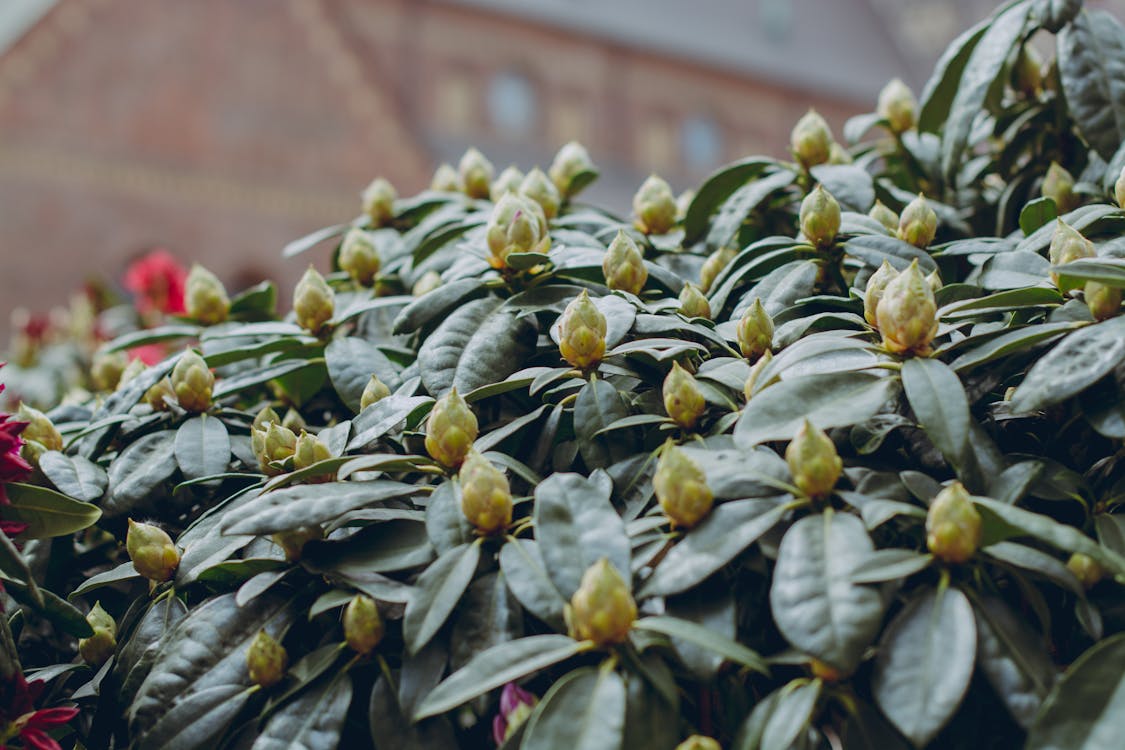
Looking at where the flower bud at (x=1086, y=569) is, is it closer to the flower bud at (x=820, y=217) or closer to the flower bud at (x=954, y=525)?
the flower bud at (x=954, y=525)

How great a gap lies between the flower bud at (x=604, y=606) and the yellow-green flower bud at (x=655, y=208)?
0.72 metres

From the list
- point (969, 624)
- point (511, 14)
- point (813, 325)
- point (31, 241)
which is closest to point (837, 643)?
point (969, 624)

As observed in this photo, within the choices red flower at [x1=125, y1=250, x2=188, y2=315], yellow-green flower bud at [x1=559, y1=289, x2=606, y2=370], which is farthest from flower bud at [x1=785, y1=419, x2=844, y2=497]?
red flower at [x1=125, y1=250, x2=188, y2=315]

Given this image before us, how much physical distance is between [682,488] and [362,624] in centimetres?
27

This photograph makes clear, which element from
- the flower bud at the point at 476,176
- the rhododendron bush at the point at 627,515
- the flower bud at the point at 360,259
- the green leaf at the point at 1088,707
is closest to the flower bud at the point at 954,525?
the rhododendron bush at the point at 627,515

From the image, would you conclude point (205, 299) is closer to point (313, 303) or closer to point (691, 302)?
point (313, 303)

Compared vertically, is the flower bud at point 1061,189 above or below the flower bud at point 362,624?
above

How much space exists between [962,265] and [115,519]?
1.01 metres

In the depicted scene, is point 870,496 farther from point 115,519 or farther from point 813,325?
point 115,519

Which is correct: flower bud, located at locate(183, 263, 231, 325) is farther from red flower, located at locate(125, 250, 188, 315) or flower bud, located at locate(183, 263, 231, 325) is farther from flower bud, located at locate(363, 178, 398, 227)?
red flower, located at locate(125, 250, 188, 315)

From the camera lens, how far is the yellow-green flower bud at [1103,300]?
87cm

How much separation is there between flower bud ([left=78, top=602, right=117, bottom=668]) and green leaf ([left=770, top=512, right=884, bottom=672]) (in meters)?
0.67

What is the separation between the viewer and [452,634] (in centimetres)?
83

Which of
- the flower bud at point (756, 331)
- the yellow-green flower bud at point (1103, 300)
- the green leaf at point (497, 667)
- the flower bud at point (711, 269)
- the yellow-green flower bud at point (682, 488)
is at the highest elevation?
the yellow-green flower bud at point (1103, 300)
